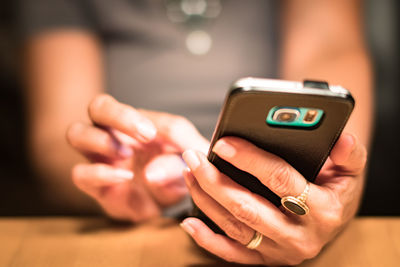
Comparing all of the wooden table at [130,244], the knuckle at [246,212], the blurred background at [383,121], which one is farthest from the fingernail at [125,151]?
the blurred background at [383,121]

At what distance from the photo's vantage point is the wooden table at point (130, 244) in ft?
1.45

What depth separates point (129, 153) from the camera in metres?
0.53

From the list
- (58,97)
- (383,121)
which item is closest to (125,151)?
(58,97)

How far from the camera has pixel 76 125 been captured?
508 mm

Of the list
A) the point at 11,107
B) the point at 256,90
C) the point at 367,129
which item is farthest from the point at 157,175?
the point at 11,107

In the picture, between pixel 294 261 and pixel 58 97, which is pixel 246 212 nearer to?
pixel 294 261

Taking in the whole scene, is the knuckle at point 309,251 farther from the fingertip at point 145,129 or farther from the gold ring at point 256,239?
the fingertip at point 145,129

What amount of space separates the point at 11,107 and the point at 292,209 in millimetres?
1532

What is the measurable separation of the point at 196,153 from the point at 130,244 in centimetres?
17

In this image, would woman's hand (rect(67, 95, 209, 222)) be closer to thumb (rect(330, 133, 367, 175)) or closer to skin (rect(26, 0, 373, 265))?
skin (rect(26, 0, 373, 265))

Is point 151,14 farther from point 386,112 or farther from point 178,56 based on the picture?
point 386,112

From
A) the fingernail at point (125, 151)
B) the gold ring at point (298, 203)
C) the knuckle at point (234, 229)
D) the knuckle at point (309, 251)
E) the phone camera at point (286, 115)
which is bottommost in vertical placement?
the knuckle at point (309, 251)

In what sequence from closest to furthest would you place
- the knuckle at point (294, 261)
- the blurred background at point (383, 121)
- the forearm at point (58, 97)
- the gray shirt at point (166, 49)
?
the knuckle at point (294, 261)
the forearm at point (58, 97)
the gray shirt at point (166, 49)
the blurred background at point (383, 121)

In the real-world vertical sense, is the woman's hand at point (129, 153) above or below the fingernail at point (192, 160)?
below
